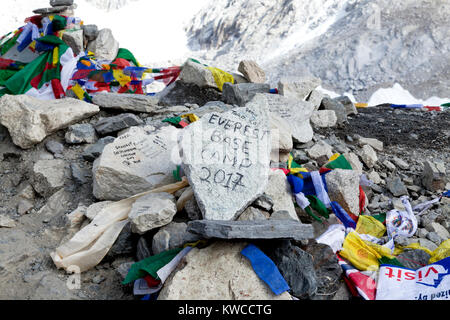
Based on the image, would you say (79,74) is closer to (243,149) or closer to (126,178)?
(126,178)

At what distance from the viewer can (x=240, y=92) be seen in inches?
222

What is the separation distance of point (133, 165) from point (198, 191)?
103 cm

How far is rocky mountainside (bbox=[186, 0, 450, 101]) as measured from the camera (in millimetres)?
15875

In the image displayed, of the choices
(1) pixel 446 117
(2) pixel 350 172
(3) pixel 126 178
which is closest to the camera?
(3) pixel 126 178

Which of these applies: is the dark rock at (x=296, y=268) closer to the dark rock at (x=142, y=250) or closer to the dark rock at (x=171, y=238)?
the dark rock at (x=171, y=238)

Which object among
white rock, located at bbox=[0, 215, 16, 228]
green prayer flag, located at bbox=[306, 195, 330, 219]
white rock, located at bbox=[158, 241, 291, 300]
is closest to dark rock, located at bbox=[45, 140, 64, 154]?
white rock, located at bbox=[0, 215, 16, 228]

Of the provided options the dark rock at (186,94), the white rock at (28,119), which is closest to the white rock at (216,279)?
the white rock at (28,119)

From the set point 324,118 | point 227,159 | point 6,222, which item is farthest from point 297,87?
point 6,222

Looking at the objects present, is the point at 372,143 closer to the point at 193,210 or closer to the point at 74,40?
the point at 193,210

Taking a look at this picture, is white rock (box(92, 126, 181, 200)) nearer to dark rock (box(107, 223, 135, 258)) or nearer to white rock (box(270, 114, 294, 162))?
dark rock (box(107, 223, 135, 258))

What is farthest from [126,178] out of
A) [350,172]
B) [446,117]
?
[446,117]

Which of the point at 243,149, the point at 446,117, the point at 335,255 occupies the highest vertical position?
the point at 243,149

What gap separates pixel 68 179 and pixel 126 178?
0.86 metres

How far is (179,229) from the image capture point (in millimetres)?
2811
